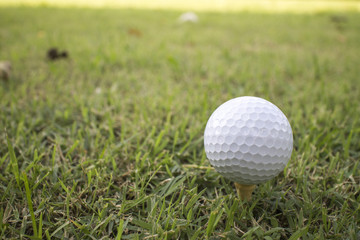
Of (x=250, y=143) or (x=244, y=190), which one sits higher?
(x=250, y=143)

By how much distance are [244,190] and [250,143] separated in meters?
0.26

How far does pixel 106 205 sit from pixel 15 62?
2.49m

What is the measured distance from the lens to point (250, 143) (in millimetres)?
1180

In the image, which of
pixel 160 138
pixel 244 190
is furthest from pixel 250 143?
pixel 160 138

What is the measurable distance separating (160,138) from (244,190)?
635 mm

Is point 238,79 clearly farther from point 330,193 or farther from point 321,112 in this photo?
point 330,193

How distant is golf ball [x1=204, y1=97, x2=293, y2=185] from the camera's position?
3.85 feet

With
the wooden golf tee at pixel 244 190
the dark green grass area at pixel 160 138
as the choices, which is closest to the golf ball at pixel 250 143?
the wooden golf tee at pixel 244 190

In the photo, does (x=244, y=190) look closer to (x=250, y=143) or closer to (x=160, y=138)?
(x=250, y=143)

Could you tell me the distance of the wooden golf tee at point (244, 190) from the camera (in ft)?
4.16

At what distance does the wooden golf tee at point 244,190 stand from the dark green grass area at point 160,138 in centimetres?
4

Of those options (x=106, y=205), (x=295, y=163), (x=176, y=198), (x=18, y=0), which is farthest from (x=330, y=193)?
(x=18, y=0)

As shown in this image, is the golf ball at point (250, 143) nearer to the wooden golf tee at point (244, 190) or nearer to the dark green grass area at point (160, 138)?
the wooden golf tee at point (244, 190)

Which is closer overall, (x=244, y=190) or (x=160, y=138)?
(x=244, y=190)
